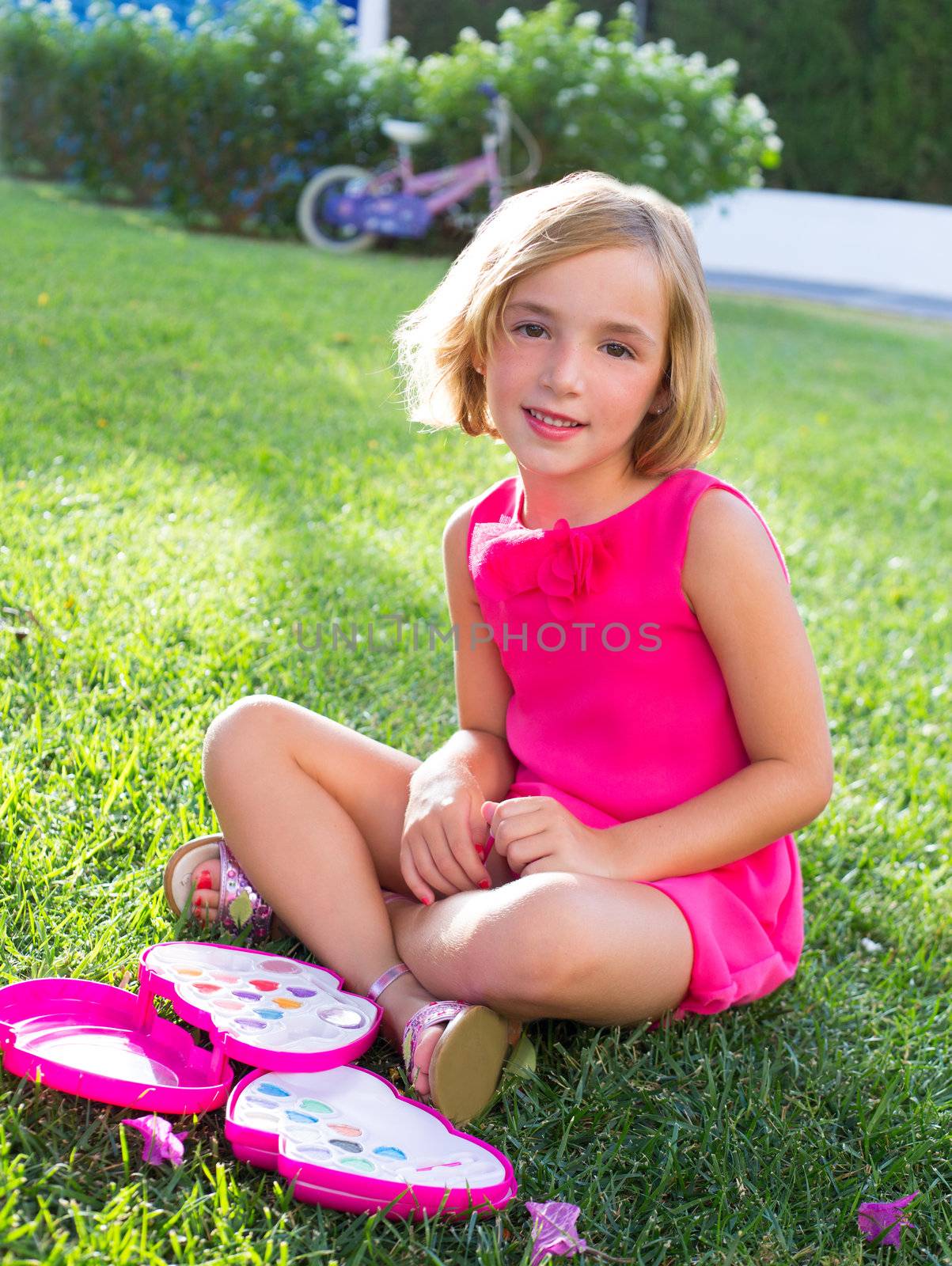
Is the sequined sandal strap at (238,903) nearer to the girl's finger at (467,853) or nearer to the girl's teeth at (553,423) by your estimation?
the girl's finger at (467,853)

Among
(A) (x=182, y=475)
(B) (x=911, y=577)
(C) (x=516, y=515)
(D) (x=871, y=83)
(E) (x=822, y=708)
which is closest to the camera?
(E) (x=822, y=708)

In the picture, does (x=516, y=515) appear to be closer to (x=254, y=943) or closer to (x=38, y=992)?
(x=254, y=943)

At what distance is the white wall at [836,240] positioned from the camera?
1423 cm

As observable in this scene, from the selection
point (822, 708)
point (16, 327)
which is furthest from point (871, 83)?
point (822, 708)

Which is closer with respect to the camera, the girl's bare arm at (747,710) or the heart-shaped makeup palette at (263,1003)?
the heart-shaped makeup palette at (263,1003)

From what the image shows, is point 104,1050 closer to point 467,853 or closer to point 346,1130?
point 346,1130

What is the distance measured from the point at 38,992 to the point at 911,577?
9.26 ft

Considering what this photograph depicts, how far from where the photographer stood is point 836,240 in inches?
572

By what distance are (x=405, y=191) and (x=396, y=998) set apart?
7.64 meters

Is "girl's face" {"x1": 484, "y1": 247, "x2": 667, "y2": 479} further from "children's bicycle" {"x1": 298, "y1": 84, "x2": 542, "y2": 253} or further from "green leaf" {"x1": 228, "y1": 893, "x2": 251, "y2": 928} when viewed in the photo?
"children's bicycle" {"x1": 298, "y1": 84, "x2": 542, "y2": 253}

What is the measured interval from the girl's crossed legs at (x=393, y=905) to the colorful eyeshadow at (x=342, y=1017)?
0.06 meters

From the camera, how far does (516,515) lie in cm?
181

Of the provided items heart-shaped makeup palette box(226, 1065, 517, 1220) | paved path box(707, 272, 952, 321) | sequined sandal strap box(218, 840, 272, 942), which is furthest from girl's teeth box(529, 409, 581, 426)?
paved path box(707, 272, 952, 321)

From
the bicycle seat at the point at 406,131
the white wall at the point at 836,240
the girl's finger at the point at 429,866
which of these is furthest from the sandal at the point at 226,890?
the white wall at the point at 836,240
